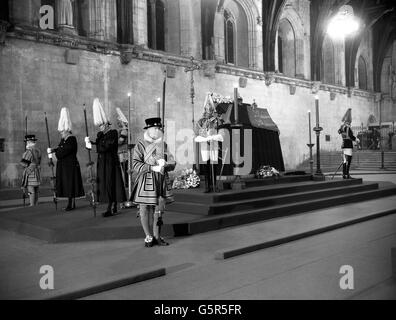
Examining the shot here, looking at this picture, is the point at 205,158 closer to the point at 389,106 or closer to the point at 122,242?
the point at 122,242

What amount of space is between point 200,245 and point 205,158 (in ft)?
9.15

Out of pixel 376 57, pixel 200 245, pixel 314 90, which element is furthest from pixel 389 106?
pixel 200 245

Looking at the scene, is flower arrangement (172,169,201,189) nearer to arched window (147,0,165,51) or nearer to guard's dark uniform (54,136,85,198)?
guard's dark uniform (54,136,85,198)

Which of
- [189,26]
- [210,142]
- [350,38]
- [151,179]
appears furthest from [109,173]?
[350,38]

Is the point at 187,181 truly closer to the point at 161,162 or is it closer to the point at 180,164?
the point at 161,162

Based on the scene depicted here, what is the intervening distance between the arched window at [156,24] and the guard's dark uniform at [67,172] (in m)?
11.8

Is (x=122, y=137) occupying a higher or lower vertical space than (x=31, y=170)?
higher

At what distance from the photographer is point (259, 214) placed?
8109mm

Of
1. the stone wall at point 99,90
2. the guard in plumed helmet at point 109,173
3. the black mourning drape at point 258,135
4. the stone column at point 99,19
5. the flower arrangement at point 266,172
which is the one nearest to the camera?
the guard in plumed helmet at point 109,173

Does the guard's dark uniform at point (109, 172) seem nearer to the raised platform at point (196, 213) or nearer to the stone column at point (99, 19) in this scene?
the raised platform at point (196, 213)

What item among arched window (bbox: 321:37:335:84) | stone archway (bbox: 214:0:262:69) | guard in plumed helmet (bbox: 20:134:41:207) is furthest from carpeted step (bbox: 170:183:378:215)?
arched window (bbox: 321:37:335:84)

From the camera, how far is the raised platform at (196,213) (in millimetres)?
6727

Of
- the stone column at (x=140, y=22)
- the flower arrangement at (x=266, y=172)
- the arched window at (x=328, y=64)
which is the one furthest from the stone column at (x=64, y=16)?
the arched window at (x=328, y=64)

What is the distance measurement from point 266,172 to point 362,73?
26.0 m
